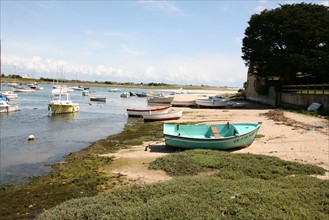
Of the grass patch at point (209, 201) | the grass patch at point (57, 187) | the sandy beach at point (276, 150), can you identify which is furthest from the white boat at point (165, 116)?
the grass patch at point (209, 201)

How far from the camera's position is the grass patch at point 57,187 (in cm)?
980

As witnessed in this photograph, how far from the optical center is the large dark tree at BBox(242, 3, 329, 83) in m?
36.2

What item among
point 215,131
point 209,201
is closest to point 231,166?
point 209,201

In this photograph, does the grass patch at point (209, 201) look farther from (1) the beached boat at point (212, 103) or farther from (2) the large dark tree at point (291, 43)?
(1) the beached boat at point (212, 103)

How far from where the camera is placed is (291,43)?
128 ft

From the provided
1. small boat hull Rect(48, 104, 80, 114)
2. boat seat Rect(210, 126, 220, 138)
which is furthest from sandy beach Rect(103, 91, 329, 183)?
small boat hull Rect(48, 104, 80, 114)

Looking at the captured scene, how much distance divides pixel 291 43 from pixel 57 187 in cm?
3423

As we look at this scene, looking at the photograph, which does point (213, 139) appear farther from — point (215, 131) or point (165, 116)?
point (165, 116)

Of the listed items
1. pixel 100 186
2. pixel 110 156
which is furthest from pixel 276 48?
pixel 100 186

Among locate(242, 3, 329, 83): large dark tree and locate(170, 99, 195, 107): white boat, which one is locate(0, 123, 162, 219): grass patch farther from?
locate(170, 99, 195, 107): white boat

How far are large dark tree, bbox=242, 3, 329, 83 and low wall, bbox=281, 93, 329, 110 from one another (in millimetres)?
2752

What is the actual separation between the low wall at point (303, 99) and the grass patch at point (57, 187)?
21.7 m

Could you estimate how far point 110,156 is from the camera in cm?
1662

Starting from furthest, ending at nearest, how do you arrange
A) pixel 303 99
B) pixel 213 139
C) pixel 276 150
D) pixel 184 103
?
1. pixel 184 103
2. pixel 303 99
3. pixel 276 150
4. pixel 213 139
